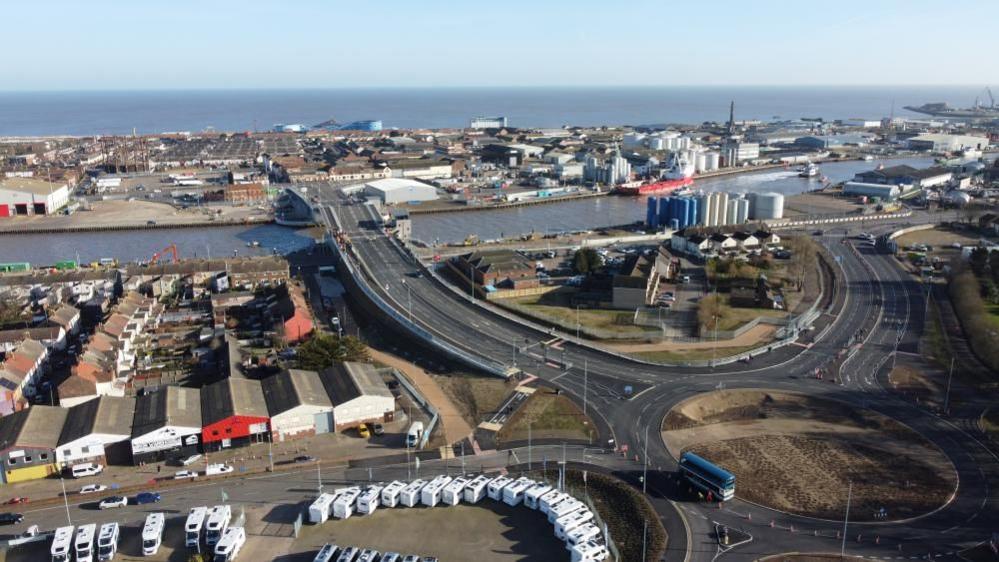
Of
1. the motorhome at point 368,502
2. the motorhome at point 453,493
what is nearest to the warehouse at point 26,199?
the motorhome at point 368,502

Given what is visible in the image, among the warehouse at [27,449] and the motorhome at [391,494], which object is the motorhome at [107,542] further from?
the motorhome at [391,494]

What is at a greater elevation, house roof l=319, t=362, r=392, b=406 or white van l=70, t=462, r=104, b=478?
house roof l=319, t=362, r=392, b=406

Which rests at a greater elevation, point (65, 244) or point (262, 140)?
point (262, 140)

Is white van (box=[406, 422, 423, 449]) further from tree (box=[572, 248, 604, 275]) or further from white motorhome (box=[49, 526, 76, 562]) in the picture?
tree (box=[572, 248, 604, 275])

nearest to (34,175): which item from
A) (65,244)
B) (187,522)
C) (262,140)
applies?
(65,244)

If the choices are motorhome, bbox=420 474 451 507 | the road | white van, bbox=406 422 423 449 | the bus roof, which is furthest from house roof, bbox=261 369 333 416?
the bus roof

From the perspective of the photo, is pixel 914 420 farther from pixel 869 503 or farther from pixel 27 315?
pixel 27 315
